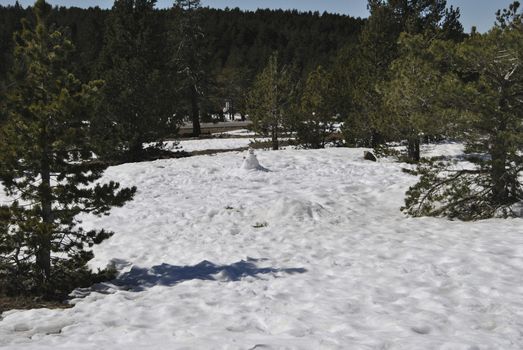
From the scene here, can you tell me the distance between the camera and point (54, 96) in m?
8.15

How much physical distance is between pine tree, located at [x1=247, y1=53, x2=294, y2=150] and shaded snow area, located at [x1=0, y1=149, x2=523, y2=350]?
497 inches

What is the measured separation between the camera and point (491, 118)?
11.1 metres

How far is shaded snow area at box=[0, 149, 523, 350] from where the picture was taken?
238 inches

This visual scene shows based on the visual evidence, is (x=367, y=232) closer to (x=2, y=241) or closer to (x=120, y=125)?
(x=2, y=241)

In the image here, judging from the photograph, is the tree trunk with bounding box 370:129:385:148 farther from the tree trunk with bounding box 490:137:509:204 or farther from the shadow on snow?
Result: the shadow on snow

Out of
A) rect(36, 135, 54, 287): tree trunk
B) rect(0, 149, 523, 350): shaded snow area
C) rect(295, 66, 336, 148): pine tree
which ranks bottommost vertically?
rect(0, 149, 523, 350): shaded snow area

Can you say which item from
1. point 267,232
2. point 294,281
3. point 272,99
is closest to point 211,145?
point 272,99

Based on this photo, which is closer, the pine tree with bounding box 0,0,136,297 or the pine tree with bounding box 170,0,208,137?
the pine tree with bounding box 0,0,136,297

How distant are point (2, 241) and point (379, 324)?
6.55 m

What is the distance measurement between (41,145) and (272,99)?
21.1 m

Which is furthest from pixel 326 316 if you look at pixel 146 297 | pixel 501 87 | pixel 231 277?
pixel 501 87

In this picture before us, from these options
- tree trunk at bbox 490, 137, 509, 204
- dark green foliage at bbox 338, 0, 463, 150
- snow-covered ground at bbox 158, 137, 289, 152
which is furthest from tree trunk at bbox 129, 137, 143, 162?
tree trunk at bbox 490, 137, 509, 204

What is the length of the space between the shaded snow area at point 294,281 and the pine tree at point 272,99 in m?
12.6

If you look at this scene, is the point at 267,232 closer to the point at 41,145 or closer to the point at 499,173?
the point at 499,173
